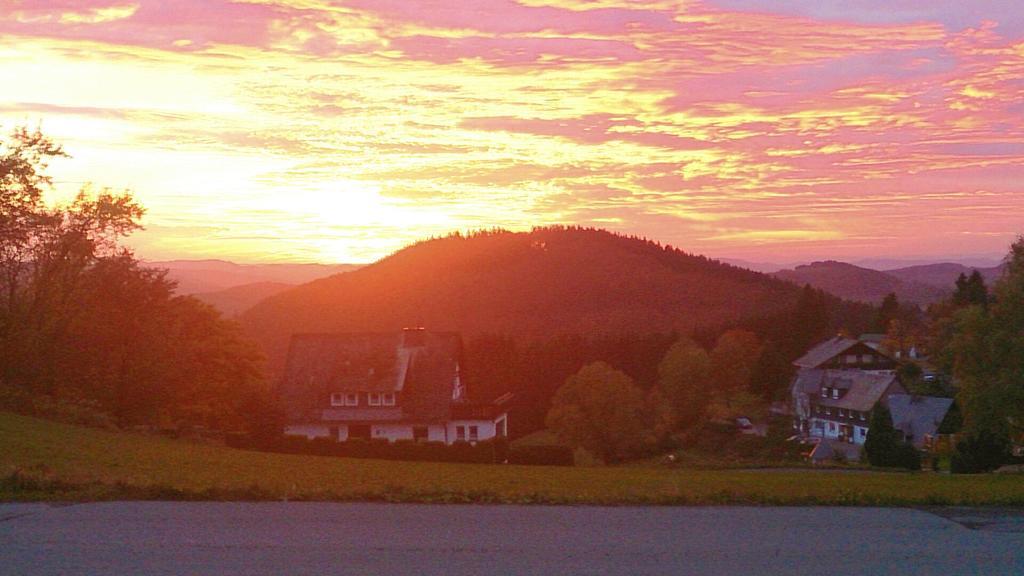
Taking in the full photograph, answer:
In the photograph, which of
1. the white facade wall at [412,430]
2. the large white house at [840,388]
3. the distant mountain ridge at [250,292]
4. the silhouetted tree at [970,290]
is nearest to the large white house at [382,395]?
the white facade wall at [412,430]

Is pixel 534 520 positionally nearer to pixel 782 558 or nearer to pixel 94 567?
pixel 782 558

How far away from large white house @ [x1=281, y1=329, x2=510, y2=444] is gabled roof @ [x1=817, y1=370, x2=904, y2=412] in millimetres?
27828

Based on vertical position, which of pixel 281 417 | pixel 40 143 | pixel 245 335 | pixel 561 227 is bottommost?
pixel 281 417

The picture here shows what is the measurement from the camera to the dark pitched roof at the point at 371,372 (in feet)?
152

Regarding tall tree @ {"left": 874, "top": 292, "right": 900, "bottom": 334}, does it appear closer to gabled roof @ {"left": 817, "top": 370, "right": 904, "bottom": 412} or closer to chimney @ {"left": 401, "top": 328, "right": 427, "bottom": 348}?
gabled roof @ {"left": 817, "top": 370, "right": 904, "bottom": 412}

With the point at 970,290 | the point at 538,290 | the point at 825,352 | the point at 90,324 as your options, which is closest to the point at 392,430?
the point at 90,324

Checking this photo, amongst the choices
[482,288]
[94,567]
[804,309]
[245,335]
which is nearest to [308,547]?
[94,567]

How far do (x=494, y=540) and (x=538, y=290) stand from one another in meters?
103

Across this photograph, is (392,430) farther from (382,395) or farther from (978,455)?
(978,455)

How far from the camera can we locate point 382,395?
46.2m

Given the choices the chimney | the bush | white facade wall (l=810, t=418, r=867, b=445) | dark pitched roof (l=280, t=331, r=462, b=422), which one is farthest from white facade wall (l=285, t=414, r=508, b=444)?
white facade wall (l=810, t=418, r=867, b=445)

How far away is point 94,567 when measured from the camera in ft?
23.7

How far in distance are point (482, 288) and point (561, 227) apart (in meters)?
24.2

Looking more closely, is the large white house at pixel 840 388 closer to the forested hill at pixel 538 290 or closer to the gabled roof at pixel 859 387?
the gabled roof at pixel 859 387
